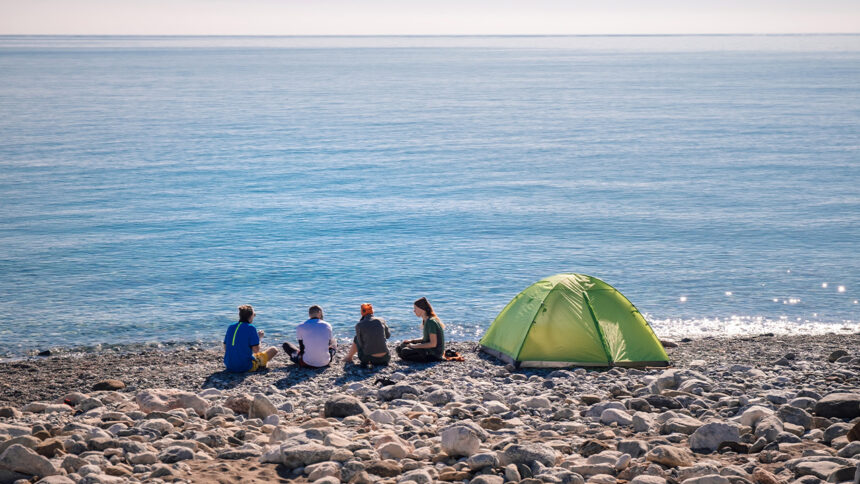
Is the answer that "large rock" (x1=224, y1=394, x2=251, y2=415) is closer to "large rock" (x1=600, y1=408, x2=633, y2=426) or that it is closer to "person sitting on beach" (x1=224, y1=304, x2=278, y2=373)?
"person sitting on beach" (x1=224, y1=304, x2=278, y2=373)

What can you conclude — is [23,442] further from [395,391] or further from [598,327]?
[598,327]

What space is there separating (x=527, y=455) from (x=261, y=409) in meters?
4.28

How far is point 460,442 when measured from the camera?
8.71 metres

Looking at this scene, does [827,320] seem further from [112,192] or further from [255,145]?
[255,145]

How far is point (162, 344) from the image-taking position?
2109 centimetres

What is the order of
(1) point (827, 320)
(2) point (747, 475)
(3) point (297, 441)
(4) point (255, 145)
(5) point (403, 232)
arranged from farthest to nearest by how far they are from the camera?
(4) point (255, 145), (5) point (403, 232), (1) point (827, 320), (3) point (297, 441), (2) point (747, 475)

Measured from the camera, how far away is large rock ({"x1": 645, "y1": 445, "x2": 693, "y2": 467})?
27.3 feet

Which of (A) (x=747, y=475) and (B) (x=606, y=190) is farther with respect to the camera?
A: (B) (x=606, y=190)

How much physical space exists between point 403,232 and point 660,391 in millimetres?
23653

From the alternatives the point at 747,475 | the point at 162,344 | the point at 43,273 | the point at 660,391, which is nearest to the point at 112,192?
the point at 43,273

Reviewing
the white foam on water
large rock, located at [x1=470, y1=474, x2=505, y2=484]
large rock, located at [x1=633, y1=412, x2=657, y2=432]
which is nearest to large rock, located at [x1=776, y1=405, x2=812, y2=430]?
large rock, located at [x1=633, y1=412, x2=657, y2=432]

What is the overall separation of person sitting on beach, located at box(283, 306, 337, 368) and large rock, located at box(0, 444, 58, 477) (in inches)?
309

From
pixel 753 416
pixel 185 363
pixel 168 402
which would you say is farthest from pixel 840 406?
pixel 185 363

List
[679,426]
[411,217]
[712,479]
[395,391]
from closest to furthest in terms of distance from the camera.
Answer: [712,479] → [679,426] → [395,391] → [411,217]
